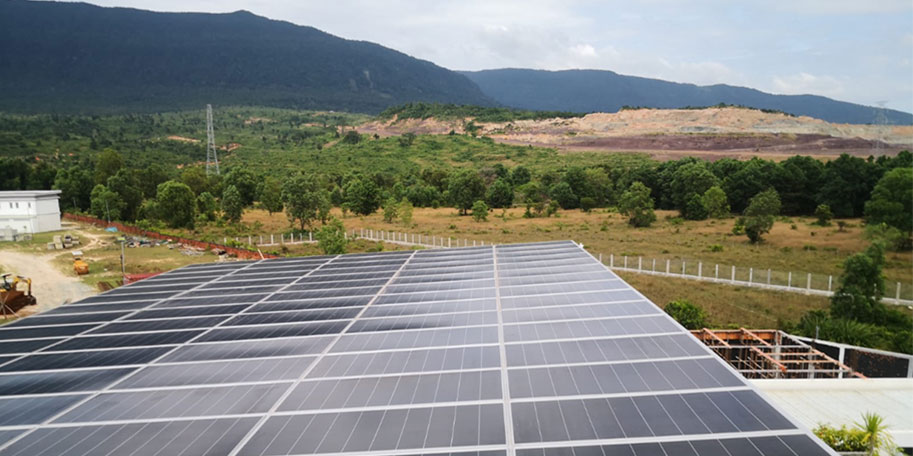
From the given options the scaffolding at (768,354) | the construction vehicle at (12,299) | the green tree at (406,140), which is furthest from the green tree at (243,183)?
the scaffolding at (768,354)

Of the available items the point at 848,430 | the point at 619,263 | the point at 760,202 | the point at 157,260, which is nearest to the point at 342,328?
the point at 848,430

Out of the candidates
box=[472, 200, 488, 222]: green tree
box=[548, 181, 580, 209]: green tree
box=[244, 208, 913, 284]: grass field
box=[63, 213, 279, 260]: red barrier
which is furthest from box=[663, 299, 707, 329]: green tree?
box=[548, 181, 580, 209]: green tree

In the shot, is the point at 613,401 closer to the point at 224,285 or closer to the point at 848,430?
the point at 848,430

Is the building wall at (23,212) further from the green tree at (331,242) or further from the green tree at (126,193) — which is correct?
the green tree at (331,242)

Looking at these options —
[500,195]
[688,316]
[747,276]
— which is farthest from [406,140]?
[688,316]

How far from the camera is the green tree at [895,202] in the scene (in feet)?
158

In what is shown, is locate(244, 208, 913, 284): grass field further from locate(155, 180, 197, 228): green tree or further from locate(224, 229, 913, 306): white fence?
locate(155, 180, 197, 228): green tree

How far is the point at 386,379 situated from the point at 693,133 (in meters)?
149

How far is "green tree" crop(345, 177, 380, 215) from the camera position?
78.7 m

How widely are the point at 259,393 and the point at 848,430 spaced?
14.0 metres

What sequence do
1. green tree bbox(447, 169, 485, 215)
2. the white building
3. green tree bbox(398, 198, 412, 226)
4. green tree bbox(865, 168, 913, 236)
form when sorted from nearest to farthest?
green tree bbox(865, 168, 913, 236), the white building, green tree bbox(398, 198, 412, 226), green tree bbox(447, 169, 485, 215)

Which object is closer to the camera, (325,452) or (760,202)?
(325,452)

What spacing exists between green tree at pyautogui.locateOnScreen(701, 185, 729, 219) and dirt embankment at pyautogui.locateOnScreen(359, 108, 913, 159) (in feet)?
143

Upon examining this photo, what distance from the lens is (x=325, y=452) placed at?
735 centimetres
